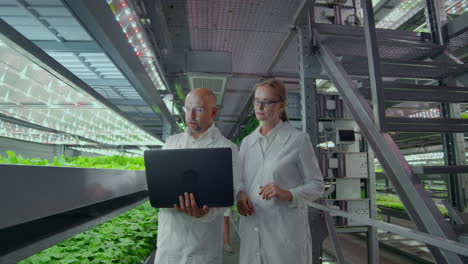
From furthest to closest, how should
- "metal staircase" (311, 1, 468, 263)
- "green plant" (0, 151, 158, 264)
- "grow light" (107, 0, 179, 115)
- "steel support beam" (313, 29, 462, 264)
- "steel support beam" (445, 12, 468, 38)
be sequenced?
"steel support beam" (445, 12, 468, 38), "grow light" (107, 0, 179, 115), "green plant" (0, 151, 158, 264), "metal staircase" (311, 1, 468, 263), "steel support beam" (313, 29, 462, 264)

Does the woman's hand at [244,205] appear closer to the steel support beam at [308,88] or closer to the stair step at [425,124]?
the stair step at [425,124]

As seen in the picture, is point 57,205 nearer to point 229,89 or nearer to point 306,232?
point 306,232

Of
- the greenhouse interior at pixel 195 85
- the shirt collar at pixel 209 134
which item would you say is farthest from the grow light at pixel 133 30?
the shirt collar at pixel 209 134

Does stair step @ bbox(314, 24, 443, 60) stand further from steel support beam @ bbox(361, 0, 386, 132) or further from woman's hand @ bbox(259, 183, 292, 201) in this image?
woman's hand @ bbox(259, 183, 292, 201)

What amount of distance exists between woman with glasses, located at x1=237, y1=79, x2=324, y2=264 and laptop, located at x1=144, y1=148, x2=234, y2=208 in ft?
0.75

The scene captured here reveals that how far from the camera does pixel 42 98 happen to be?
168 centimetres

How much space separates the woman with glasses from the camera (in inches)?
52.6

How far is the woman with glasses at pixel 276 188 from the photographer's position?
4.39 ft

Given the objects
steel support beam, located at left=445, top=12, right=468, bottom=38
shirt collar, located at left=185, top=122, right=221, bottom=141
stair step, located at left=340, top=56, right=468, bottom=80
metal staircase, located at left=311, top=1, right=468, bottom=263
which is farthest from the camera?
steel support beam, located at left=445, top=12, right=468, bottom=38

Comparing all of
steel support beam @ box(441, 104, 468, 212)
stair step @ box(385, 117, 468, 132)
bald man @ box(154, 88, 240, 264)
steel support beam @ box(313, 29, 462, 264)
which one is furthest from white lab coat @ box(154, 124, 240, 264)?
steel support beam @ box(441, 104, 468, 212)

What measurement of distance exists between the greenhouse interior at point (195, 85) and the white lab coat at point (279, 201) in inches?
20.2

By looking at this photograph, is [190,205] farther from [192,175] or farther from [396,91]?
[396,91]

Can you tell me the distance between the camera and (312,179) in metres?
1.43

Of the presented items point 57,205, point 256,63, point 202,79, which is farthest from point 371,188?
point 57,205
